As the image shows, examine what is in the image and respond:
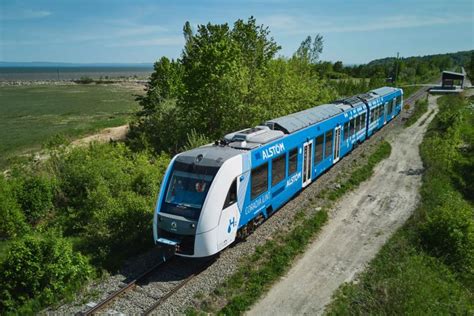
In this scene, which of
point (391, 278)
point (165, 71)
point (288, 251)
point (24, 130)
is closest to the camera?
point (391, 278)

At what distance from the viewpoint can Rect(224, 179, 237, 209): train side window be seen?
35.8ft

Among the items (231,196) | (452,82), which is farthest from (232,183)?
(452,82)

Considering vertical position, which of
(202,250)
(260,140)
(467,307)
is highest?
(260,140)

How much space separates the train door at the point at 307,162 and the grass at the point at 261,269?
151 centimetres

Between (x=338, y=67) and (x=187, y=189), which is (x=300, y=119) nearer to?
(x=187, y=189)

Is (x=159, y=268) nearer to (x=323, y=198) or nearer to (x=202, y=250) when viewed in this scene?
(x=202, y=250)

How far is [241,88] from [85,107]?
51.5m

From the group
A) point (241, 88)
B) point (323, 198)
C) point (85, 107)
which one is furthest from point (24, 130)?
point (323, 198)

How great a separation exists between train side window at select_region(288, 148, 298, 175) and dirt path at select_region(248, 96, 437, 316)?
7.96ft

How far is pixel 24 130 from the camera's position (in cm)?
4472

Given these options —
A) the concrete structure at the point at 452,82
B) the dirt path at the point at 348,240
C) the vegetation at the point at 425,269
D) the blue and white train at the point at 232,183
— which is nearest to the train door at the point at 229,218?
the blue and white train at the point at 232,183

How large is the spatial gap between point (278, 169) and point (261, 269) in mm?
4055

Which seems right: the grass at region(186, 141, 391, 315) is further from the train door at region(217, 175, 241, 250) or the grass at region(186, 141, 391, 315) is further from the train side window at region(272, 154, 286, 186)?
the train side window at region(272, 154, 286, 186)

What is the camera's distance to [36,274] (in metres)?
9.94
